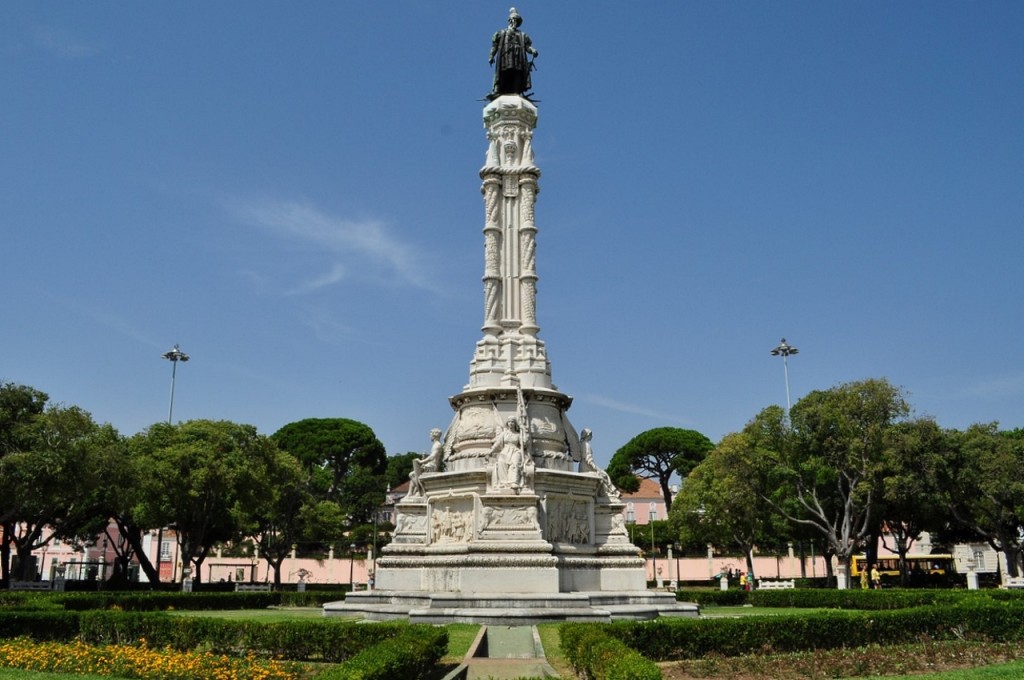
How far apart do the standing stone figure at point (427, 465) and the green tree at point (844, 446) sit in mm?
24011

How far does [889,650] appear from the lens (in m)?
16.2

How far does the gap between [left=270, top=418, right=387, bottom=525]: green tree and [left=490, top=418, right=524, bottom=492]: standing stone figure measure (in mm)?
52864

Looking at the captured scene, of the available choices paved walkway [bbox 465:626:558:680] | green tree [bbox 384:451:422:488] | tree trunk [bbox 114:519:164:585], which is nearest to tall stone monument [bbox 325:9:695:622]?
paved walkway [bbox 465:626:558:680]

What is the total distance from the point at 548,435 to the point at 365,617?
8165mm

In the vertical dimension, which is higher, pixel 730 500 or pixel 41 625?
pixel 730 500

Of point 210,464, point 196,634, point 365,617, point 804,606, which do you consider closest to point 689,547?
point 804,606

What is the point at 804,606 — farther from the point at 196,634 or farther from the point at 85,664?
the point at 85,664

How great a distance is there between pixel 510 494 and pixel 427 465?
4438 millimetres

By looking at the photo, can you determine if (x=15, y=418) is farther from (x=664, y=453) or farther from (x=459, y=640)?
(x=664, y=453)

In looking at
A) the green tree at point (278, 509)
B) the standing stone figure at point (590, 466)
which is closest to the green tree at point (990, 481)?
the standing stone figure at point (590, 466)

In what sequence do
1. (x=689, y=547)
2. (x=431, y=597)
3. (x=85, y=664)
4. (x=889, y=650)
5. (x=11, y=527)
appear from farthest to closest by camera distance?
1. (x=689, y=547)
2. (x=11, y=527)
3. (x=431, y=597)
4. (x=889, y=650)
5. (x=85, y=664)

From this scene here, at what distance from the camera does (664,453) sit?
83312 millimetres

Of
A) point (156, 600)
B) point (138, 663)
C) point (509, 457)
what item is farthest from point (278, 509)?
point (138, 663)

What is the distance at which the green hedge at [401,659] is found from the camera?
10648 millimetres
